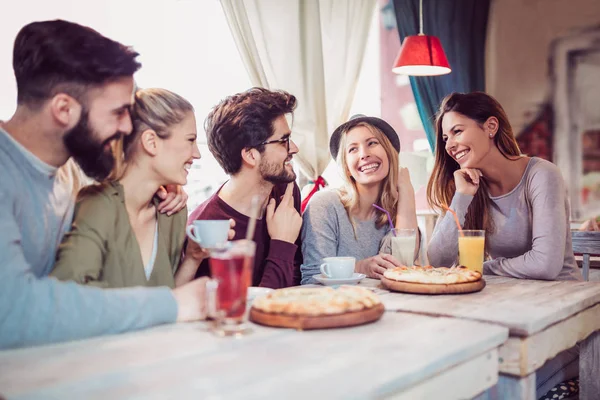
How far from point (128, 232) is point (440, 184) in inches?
61.6

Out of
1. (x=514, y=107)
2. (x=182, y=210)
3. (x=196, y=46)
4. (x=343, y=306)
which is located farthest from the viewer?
(x=514, y=107)

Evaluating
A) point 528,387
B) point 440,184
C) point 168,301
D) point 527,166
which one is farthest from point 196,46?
point 528,387

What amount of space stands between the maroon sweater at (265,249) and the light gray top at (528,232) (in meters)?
0.64

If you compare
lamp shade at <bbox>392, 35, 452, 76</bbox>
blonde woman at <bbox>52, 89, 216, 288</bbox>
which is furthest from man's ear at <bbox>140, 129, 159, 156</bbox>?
lamp shade at <bbox>392, 35, 452, 76</bbox>

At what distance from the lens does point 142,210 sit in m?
1.73

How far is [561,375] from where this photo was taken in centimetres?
192

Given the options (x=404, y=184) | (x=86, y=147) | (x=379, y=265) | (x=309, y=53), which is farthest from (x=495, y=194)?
(x=309, y=53)

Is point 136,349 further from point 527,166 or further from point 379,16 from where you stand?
point 379,16

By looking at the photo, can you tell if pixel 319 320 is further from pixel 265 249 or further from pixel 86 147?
pixel 265 249

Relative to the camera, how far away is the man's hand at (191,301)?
1278 millimetres

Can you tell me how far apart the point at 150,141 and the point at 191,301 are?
2.00 ft

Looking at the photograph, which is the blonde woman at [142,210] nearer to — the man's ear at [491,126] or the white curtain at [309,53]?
the man's ear at [491,126]

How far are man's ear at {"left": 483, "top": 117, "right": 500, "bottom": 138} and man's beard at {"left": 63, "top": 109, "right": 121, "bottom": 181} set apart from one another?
1.59 m

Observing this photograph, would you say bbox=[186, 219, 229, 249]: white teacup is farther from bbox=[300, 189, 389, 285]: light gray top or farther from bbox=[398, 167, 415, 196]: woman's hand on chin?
bbox=[398, 167, 415, 196]: woman's hand on chin
